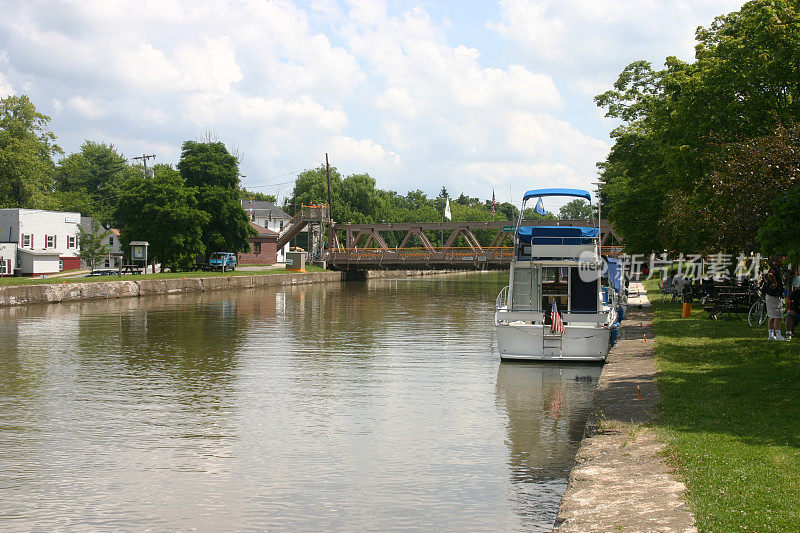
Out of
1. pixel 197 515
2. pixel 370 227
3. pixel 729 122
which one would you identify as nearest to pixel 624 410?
pixel 197 515

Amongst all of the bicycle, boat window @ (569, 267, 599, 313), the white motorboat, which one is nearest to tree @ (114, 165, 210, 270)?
the white motorboat

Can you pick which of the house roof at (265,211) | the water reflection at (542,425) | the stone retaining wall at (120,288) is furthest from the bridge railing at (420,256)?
the water reflection at (542,425)

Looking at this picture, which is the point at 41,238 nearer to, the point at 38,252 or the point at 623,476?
the point at 38,252

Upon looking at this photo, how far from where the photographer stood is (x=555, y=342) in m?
20.7

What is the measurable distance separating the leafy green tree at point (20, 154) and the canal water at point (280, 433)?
60573mm

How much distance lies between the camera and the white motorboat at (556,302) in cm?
2072

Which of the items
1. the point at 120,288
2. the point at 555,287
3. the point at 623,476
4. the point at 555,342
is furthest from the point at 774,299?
the point at 120,288

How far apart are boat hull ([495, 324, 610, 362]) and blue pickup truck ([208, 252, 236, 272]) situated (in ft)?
170

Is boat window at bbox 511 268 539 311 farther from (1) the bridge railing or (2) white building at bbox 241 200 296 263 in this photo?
(2) white building at bbox 241 200 296 263

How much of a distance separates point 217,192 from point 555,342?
176 feet

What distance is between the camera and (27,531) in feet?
28.0

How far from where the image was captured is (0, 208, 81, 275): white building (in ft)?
202

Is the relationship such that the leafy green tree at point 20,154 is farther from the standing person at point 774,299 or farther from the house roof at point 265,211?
the standing person at point 774,299

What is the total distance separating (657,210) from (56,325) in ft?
83.7
